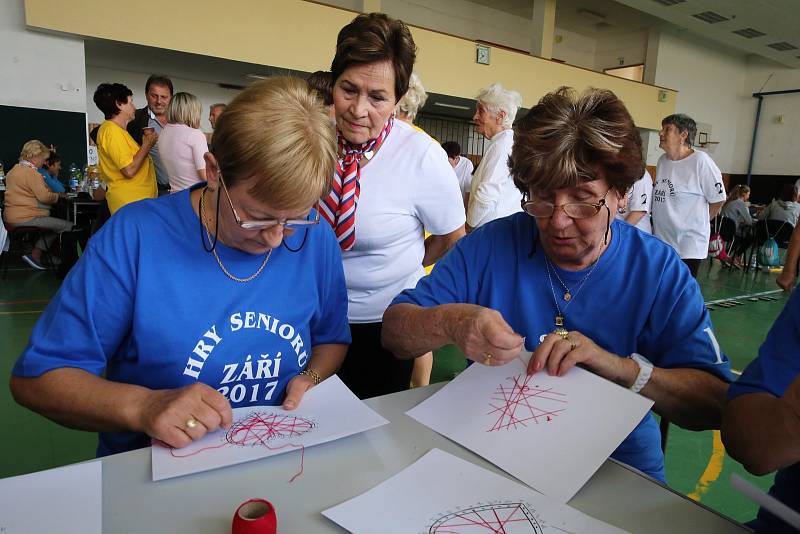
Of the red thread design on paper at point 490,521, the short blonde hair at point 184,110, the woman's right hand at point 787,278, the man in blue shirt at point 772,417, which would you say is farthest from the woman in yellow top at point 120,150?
the woman's right hand at point 787,278

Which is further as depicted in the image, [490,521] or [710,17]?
[710,17]

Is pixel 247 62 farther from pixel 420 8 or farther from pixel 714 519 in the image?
pixel 714 519

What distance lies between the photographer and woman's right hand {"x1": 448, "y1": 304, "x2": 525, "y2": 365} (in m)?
1.09

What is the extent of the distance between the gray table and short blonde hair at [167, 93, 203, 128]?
10.8 ft

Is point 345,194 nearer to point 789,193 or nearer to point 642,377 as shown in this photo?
point 642,377

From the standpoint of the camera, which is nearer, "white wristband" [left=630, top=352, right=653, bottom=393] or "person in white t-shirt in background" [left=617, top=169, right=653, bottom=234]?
"white wristband" [left=630, top=352, right=653, bottom=393]

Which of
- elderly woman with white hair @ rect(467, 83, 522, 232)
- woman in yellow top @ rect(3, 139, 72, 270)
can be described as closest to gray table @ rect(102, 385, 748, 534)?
elderly woman with white hair @ rect(467, 83, 522, 232)

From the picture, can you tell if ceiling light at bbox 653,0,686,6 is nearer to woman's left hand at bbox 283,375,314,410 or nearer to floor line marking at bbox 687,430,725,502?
floor line marking at bbox 687,430,725,502

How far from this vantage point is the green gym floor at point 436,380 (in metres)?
2.24

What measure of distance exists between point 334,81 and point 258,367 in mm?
1001

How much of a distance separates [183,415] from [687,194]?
4412mm

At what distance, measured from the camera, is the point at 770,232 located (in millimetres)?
8953

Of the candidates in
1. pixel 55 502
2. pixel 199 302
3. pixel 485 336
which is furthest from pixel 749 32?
pixel 55 502

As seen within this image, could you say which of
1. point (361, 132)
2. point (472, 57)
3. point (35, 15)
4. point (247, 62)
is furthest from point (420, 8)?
point (361, 132)
